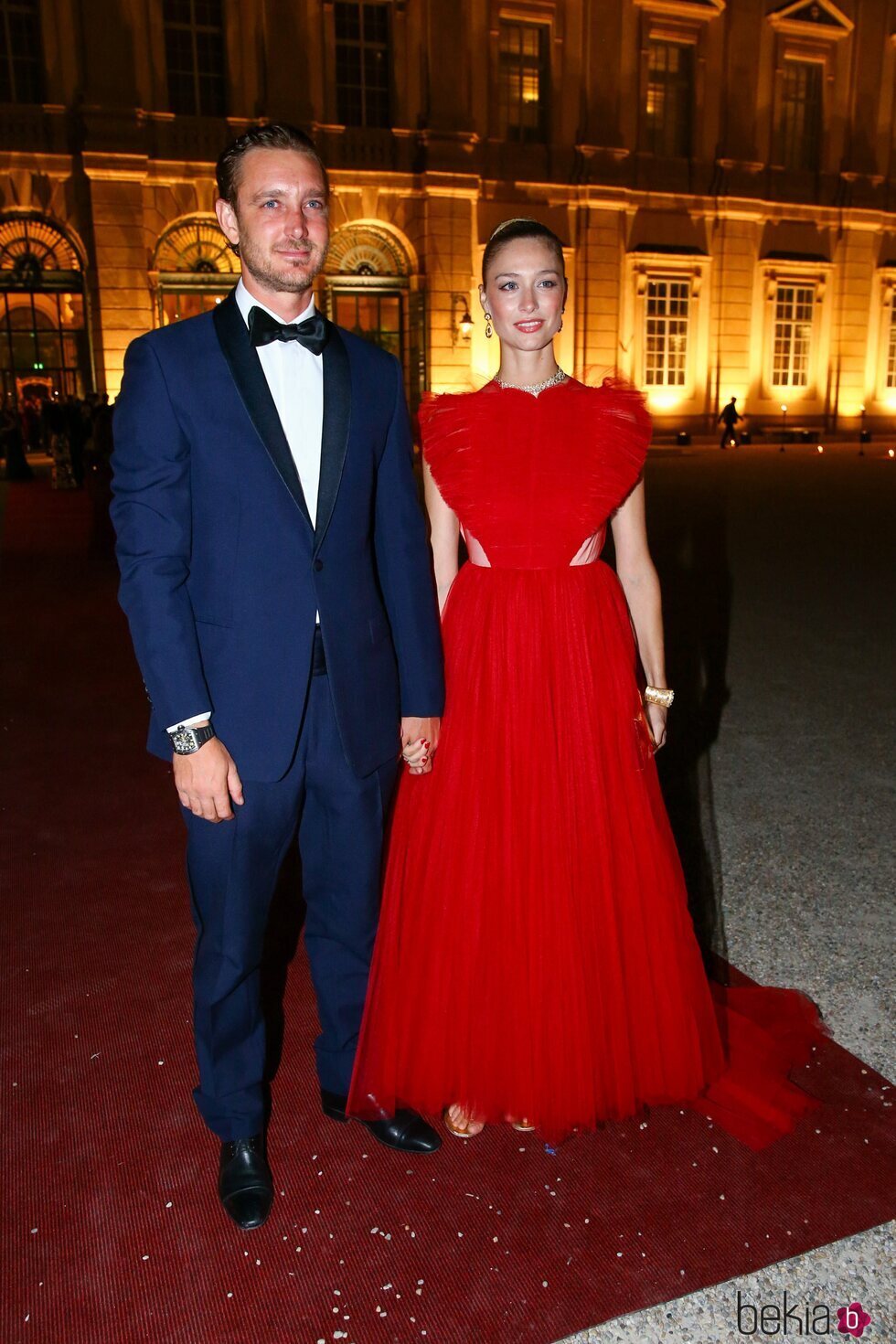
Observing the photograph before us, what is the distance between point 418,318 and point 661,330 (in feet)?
23.3

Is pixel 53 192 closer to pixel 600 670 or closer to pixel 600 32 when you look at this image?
pixel 600 32

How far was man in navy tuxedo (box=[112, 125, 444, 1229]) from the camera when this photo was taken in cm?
205

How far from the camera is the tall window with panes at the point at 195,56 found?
72.6ft

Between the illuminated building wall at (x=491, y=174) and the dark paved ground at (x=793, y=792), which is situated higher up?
the illuminated building wall at (x=491, y=174)

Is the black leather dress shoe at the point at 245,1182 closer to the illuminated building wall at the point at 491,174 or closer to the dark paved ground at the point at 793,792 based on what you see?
the dark paved ground at the point at 793,792

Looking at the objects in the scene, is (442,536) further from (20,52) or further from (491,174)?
(491,174)

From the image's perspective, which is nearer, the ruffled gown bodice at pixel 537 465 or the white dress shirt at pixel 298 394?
the white dress shirt at pixel 298 394

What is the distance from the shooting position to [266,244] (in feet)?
6.80

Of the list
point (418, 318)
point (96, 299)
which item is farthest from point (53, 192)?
point (418, 318)

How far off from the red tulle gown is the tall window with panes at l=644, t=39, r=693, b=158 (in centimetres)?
2810

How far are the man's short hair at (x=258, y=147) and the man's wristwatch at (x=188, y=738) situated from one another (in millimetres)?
1069

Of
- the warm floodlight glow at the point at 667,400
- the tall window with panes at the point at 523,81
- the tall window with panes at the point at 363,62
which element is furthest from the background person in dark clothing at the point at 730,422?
the tall window with panes at the point at 363,62

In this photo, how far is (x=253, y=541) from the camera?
2123 millimetres

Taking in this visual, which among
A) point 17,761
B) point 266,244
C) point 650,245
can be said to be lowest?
point 17,761
